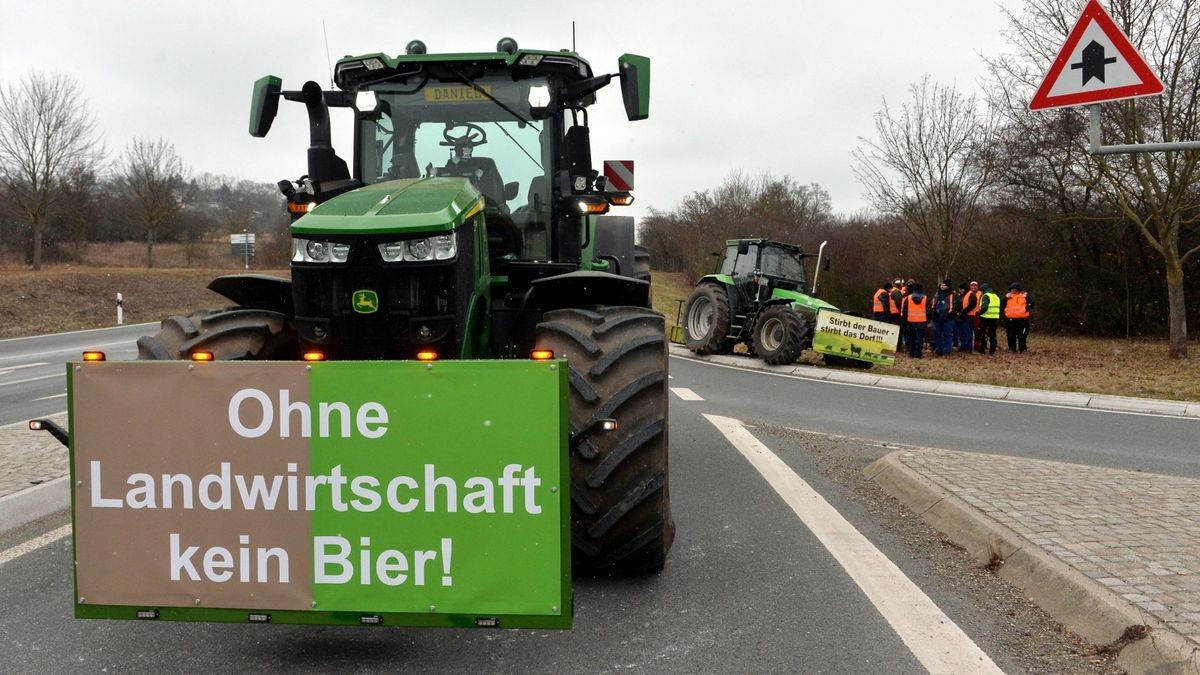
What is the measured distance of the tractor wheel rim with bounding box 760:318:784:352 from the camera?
61.8 ft

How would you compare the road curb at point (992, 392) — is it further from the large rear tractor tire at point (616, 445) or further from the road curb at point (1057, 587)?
the large rear tractor tire at point (616, 445)

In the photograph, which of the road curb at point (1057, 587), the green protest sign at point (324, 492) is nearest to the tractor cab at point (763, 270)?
the road curb at point (1057, 587)

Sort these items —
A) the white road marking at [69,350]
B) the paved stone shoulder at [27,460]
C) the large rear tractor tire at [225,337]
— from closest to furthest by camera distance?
the large rear tractor tire at [225,337], the paved stone shoulder at [27,460], the white road marking at [69,350]

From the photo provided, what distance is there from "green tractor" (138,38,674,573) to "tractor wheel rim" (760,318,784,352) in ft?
39.6

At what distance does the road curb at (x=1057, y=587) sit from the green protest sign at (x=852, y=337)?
1180cm

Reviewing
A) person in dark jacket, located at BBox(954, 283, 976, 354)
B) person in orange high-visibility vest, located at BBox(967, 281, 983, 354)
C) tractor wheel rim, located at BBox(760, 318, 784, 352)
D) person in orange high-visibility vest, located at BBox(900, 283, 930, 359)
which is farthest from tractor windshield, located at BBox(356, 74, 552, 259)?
person in dark jacket, located at BBox(954, 283, 976, 354)

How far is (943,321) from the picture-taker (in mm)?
21547

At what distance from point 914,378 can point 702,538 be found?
12817mm

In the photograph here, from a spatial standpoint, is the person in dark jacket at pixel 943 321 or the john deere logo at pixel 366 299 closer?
the john deere logo at pixel 366 299

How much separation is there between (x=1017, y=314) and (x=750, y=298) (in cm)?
658

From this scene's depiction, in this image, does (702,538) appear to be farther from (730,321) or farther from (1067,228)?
(1067,228)

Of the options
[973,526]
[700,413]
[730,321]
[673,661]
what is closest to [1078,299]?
[730,321]

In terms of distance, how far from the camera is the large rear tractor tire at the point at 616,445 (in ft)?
14.2

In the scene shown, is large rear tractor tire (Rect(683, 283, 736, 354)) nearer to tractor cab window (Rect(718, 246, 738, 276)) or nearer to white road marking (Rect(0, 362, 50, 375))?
tractor cab window (Rect(718, 246, 738, 276))
